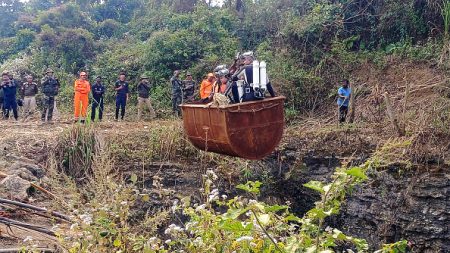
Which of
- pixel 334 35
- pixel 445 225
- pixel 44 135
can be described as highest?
pixel 334 35

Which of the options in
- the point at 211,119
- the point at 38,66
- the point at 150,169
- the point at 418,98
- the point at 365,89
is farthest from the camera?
the point at 38,66

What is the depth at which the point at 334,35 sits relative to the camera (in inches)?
597

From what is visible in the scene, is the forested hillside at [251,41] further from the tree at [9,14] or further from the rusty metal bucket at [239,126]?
the rusty metal bucket at [239,126]

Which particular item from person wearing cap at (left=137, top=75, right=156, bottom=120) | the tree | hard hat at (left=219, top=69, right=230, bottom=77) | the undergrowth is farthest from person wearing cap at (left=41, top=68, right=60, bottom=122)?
the tree

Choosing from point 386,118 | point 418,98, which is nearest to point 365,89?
point 418,98

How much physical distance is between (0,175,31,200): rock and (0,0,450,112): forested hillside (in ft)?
24.7

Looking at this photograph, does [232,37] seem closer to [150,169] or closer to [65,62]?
[65,62]

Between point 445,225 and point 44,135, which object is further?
point 44,135

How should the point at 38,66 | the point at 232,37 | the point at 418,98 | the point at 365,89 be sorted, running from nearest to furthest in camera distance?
the point at 418,98 → the point at 365,89 → the point at 232,37 → the point at 38,66

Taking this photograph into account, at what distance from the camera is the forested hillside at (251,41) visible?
550 inches

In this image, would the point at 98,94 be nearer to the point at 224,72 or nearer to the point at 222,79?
the point at 222,79

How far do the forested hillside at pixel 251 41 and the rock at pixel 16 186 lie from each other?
7527 mm

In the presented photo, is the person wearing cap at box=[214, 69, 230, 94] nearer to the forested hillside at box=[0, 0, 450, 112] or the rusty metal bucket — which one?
the rusty metal bucket

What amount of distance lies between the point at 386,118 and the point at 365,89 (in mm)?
2541
